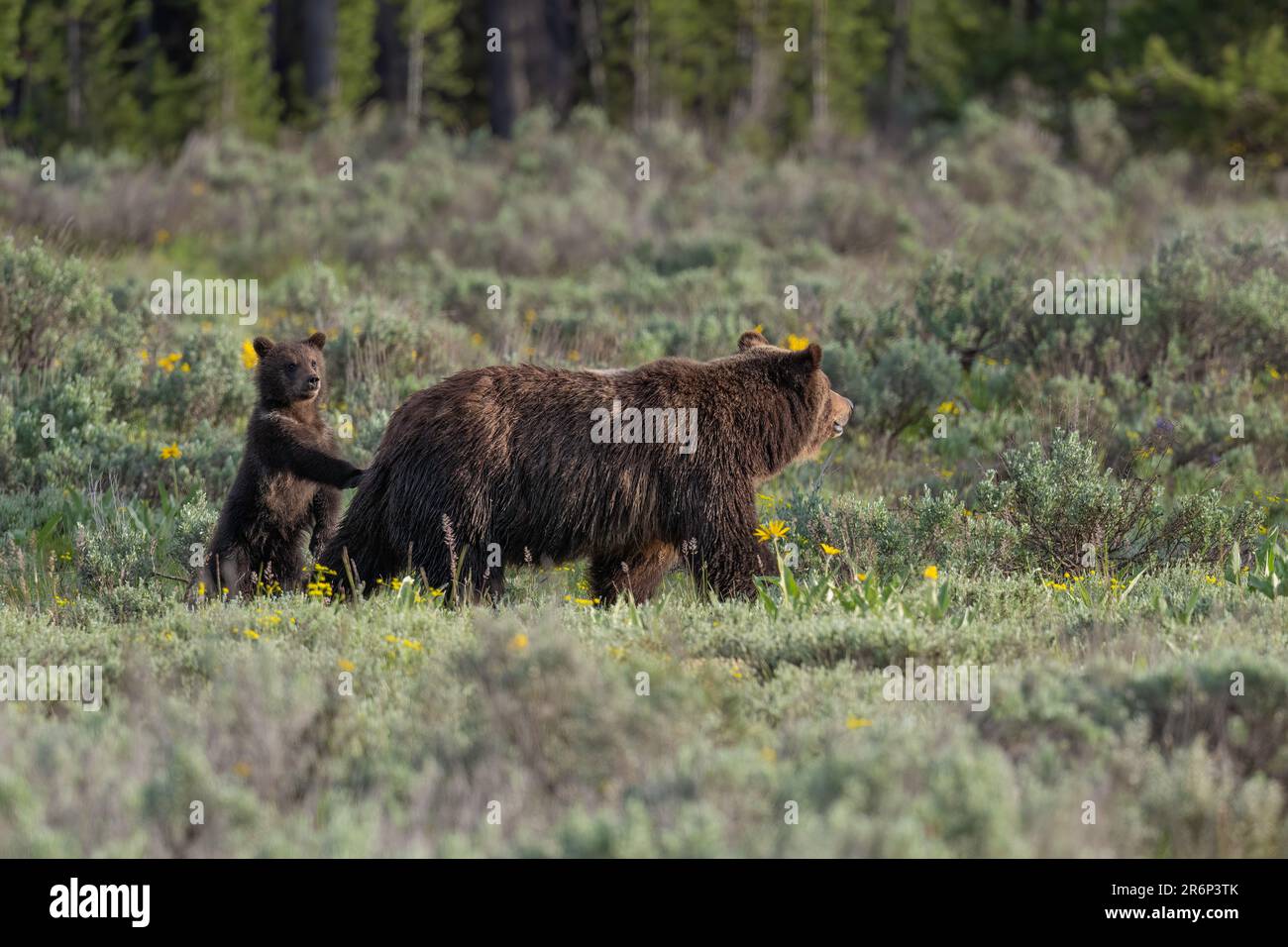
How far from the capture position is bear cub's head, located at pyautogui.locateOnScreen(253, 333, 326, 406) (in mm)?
7895

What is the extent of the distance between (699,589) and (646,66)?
2233 centimetres

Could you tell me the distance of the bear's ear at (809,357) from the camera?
7.80 metres

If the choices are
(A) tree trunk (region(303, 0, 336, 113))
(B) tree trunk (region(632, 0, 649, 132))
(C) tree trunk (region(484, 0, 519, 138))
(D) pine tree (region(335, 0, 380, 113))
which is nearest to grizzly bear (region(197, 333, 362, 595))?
(C) tree trunk (region(484, 0, 519, 138))

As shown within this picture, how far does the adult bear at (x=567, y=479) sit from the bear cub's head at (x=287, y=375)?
86 cm

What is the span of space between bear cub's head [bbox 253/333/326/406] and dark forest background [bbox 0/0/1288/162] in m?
15.4

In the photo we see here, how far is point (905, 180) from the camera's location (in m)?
22.5

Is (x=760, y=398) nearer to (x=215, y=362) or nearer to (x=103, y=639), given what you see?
(x=103, y=639)

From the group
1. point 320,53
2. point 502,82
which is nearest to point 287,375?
point 502,82

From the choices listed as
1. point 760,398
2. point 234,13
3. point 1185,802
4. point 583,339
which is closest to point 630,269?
point 583,339

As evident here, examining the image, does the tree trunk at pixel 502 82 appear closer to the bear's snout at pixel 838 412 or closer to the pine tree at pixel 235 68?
the pine tree at pixel 235 68

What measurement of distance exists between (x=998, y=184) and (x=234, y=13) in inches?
469

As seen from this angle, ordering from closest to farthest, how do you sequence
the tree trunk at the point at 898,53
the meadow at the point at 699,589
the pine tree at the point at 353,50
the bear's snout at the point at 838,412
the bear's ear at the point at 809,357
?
the meadow at the point at 699,589, the bear's ear at the point at 809,357, the bear's snout at the point at 838,412, the pine tree at the point at 353,50, the tree trunk at the point at 898,53

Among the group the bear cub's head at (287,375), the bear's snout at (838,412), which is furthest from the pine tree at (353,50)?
the bear's snout at (838,412)

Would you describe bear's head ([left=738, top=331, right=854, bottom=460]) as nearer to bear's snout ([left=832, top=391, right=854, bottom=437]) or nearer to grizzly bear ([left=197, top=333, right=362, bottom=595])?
Result: bear's snout ([left=832, top=391, right=854, bottom=437])
